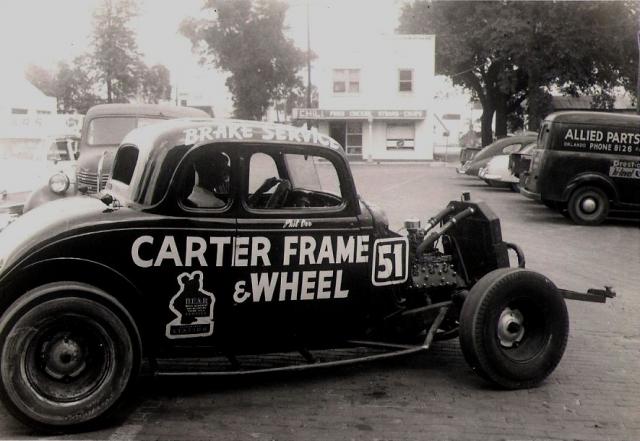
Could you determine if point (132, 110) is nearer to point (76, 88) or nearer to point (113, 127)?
point (113, 127)

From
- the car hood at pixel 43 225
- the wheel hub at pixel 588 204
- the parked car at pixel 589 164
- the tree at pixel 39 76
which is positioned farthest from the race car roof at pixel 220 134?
the tree at pixel 39 76

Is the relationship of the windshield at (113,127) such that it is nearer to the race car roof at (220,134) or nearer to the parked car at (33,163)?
the parked car at (33,163)

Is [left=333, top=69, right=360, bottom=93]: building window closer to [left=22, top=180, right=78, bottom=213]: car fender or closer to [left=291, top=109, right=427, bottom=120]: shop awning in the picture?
[left=291, top=109, right=427, bottom=120]: shop awning

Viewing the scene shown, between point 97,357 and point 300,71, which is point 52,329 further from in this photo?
point 300,71

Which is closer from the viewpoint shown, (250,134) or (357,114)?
(250,134)

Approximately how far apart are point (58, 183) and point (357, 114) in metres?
33.8

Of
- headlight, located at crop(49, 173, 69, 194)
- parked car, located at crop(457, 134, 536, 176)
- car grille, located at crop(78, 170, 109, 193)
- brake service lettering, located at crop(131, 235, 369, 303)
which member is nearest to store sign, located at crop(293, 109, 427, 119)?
parked car, located at crop(457, 134, 536, 176)

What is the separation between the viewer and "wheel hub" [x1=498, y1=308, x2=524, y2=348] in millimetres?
4859

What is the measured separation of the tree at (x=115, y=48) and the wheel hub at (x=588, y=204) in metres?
34.8

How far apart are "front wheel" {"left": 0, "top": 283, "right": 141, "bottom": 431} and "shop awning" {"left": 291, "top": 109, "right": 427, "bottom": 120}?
1522 inches

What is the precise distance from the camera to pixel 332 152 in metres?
4.75

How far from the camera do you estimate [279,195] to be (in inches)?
187

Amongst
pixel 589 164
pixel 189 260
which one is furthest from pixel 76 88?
pixel 189 260

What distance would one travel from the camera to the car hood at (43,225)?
404 cm
